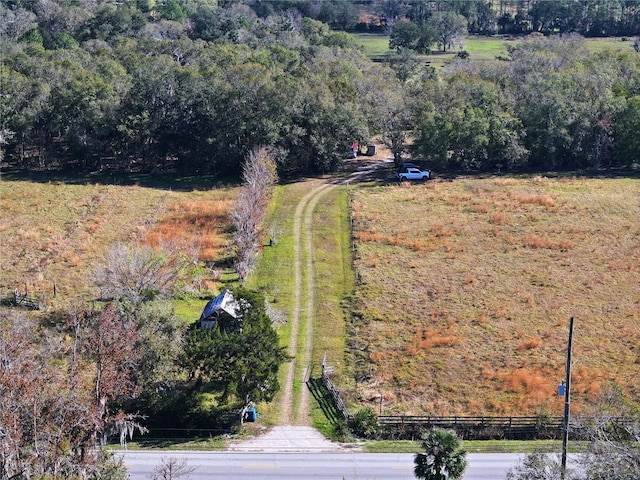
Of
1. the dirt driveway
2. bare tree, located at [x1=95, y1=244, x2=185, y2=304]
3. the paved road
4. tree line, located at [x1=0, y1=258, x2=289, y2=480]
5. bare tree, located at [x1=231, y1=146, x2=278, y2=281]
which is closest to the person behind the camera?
tree line, located at [x1=0, y1=258, x2=289, y2=480]

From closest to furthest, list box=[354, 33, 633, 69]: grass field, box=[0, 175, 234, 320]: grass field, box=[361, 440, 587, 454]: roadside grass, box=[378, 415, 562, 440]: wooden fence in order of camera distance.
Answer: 1. box=[361, 440, 587, 454]: roadside grass
2. box=[378, 415, 562, 440]: wooden fence
3. box=[0, 175, 234, 320]: grass field
4. box=[354, 33, 633, 69]: grass field

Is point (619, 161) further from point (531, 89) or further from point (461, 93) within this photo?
point (461, 93)

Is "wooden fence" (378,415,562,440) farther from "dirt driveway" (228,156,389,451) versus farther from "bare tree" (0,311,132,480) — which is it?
"bare tree" (0,311,132,480)

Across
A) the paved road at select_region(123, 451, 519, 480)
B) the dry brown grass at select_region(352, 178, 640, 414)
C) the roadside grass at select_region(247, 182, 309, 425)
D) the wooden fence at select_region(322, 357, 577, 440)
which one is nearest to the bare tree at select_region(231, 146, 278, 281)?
the roadside grass at select_region(247, 182, 309, 425)

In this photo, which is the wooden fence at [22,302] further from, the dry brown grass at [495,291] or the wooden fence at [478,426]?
the wooden fence at [478,426]

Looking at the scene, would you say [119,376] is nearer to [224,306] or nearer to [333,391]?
[224,306]

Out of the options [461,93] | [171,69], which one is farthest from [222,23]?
[461,93]

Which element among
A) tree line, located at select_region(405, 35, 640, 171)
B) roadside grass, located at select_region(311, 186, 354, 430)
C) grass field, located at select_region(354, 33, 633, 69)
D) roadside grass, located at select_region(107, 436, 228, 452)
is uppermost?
grass field, located at select_region(354, 33, 633, 69)
